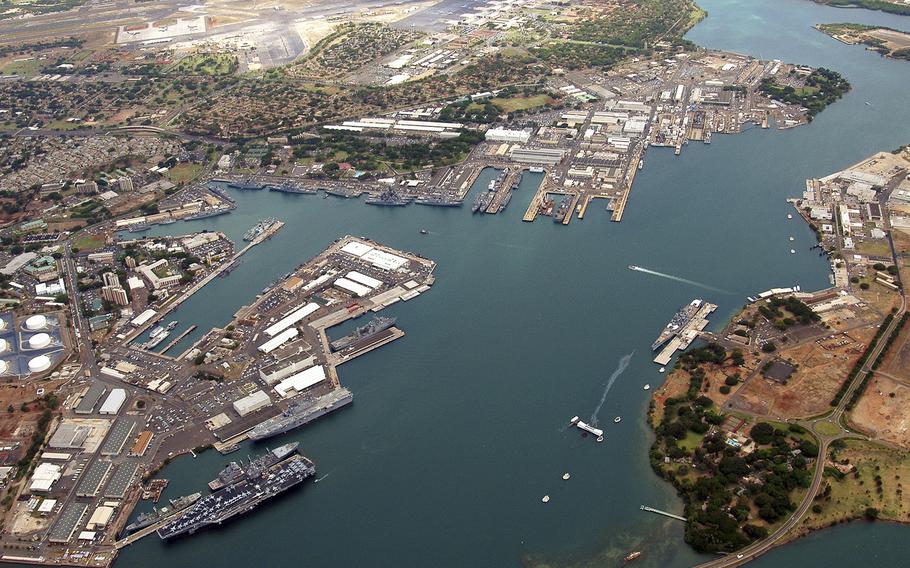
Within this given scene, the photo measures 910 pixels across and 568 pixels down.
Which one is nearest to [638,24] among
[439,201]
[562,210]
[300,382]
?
[562,210]

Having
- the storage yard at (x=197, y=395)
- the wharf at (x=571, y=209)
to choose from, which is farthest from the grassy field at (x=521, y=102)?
the storage yard at (x=197, y=395)

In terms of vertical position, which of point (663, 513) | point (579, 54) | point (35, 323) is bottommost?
point (663, 513)

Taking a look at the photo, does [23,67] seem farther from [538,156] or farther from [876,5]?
[876,5]

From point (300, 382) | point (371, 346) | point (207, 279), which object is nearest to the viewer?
point (300, 382)

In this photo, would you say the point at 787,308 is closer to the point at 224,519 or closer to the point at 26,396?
the point at 224,519

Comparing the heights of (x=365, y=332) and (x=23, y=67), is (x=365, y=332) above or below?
below

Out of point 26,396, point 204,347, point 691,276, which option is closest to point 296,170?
point 204,347

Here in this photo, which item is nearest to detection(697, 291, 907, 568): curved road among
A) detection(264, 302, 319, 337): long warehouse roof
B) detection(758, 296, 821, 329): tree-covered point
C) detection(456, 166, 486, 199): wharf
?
detection(758, 296, 821, 329): tree-covered point
